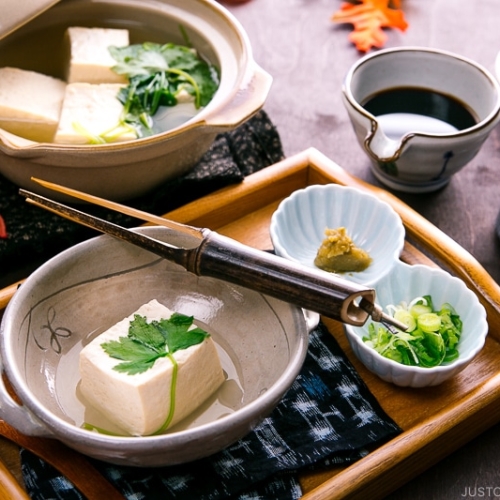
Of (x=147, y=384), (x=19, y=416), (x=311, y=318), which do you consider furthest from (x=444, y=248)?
(x=19, y=416)

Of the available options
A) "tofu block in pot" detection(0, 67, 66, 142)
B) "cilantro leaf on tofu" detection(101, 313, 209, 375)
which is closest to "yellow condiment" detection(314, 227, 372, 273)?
"cilantro leaf on tofu" detection(101, 313, 209, 375)

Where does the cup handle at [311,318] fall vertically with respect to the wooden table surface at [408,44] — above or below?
above

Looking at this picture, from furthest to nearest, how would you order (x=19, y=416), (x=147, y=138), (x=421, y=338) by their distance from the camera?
(x=147, y=138) → (x=421, y=338) → (x=19, y=416)

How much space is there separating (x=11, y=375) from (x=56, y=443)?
5.8 inches

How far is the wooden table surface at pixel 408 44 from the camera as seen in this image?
1.13 meters

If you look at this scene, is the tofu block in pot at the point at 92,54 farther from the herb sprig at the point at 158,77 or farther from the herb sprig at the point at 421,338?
the herb sprig at the point at 421,338

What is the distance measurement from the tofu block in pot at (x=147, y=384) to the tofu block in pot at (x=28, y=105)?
1.78ft

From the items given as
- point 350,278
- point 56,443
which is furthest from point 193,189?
point 56,443

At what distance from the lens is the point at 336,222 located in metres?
1.42

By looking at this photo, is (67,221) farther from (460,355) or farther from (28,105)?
(460,355)

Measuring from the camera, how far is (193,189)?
148 centimetres

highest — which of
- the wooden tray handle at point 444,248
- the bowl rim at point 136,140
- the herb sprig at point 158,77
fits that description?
the bowl rim at point 136,140

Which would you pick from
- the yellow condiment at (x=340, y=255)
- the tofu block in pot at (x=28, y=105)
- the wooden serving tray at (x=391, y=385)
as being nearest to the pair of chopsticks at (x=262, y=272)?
the wooden serving tray at (x=391, y=385)

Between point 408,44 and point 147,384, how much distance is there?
1450 mm
